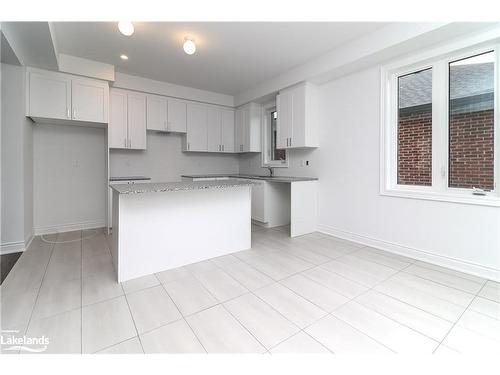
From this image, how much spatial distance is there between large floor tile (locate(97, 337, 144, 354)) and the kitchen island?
0.95 meters

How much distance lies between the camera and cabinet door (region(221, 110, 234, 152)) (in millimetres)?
5383

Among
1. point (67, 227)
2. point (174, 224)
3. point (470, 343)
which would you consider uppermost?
point (174, 224)

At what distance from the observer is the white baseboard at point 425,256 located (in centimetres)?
233

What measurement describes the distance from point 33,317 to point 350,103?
412 cm

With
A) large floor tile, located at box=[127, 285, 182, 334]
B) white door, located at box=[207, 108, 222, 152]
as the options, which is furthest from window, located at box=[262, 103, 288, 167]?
large floor tile, located at box=[127, 285, 182, 334]

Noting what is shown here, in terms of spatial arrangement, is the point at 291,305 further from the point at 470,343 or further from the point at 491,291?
the point at 491,291

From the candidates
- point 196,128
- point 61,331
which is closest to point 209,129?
point 196,128

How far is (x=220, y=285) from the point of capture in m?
2.18

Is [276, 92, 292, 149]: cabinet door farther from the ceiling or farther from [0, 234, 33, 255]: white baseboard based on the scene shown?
[0, 234, 33, 255]: white baseboard

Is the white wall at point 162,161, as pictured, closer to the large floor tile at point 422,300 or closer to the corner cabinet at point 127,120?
the corner cabinet at point 127,120

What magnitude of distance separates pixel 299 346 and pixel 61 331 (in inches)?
60.4

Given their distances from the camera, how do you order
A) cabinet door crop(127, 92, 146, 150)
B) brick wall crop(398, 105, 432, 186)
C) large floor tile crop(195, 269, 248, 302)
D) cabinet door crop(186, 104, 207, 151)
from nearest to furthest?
1. large floor tile crop(195, 269, 248, 302)
2. brick wall crop(398, 105, 432, 186)
3. cabinet door crop(127, 92, 146, 150)
4. cabinet door crop(186, 104, 207, 151)

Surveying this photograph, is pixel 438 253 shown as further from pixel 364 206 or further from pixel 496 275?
pixel 364 206

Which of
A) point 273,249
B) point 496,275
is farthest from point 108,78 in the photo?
point 496,275
